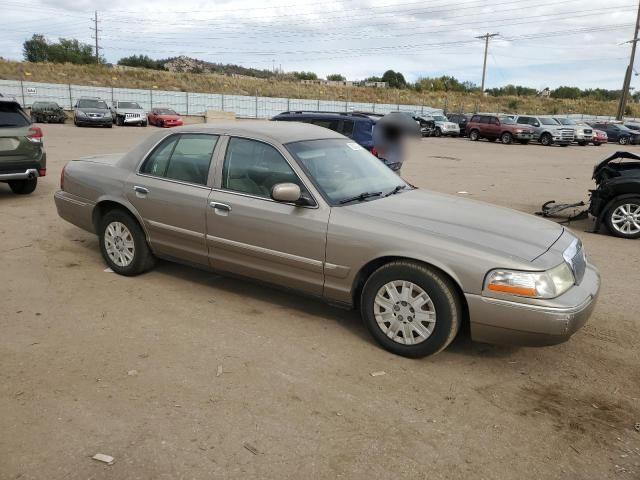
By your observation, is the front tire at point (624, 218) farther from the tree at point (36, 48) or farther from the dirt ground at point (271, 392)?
the tree at point (36, 48)

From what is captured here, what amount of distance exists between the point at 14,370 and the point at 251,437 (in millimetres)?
1773

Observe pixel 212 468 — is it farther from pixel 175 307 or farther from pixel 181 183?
pixel 181 183

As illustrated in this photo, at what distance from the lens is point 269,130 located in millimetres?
4727

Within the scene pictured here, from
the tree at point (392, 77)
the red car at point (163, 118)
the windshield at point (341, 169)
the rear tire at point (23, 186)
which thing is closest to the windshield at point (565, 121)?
the red car at point (163, 118)

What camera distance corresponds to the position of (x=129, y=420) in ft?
9.98

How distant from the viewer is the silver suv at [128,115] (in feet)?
107

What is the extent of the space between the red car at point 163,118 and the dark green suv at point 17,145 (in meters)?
25.6

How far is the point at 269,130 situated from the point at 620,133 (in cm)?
3771

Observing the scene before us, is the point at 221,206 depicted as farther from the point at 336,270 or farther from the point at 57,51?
the point at 57,51

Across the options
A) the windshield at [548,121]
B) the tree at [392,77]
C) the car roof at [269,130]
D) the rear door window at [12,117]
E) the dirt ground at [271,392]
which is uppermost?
the tree at [392,77]

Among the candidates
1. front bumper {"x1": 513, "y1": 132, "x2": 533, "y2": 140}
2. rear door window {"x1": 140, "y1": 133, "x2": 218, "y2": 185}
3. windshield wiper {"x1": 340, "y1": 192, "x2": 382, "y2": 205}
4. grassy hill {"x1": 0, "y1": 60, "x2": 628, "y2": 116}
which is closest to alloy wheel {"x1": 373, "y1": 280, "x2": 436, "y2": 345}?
windshield wiper {"x1": 340, "y1": 192, "x2": 382, "y2": 205}

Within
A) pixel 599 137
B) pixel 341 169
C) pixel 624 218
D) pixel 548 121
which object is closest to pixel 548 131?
pixel 548 121

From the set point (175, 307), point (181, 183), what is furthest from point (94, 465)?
point (181, 183)

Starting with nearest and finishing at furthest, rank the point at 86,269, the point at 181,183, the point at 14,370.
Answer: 1. the point at 14,370
2. the point at 181,183
3. the point at 86,269
